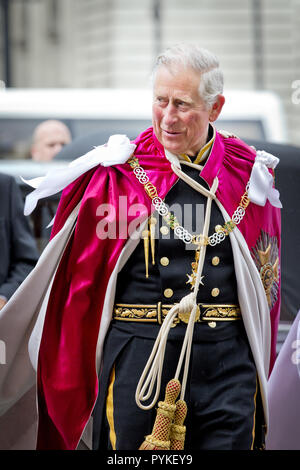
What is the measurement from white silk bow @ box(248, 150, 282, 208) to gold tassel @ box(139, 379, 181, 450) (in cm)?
68

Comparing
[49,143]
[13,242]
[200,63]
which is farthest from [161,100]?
[49,143]

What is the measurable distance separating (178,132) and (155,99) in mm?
127

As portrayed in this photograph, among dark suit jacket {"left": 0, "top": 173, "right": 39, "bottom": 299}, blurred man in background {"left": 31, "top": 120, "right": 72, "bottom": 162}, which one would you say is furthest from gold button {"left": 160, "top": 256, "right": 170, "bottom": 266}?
blurred man in background {"left": 31, "top": 120, "right": 72, "bottom": 162}

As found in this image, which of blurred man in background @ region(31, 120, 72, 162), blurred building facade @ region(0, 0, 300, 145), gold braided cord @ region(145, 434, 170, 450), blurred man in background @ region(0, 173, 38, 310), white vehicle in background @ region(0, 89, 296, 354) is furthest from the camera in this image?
blurred building facade @ region(0, 0, 300, 145)

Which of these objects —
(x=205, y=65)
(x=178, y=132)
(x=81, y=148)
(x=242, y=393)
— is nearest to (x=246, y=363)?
(x=242, y=393)

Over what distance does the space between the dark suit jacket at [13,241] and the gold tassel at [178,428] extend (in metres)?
0.97

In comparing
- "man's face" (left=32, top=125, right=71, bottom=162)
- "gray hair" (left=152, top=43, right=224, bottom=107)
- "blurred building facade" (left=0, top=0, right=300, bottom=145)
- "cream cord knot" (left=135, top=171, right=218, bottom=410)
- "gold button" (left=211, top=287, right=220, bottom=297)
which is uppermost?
"blurred building facade" (left=0, top=0, right=300, bottom=145)

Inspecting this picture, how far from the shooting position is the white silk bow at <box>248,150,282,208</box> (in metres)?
2.92

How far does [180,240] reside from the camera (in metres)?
2.80

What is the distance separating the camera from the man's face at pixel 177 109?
2.71m

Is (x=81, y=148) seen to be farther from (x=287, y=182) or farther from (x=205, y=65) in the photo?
(x=205, y=65)

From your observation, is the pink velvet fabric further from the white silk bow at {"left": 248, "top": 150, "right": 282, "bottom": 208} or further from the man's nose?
the man's nose

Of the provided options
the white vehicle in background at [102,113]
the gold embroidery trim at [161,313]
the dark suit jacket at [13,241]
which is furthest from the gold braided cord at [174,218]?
the white vehicle in background at [102,113]

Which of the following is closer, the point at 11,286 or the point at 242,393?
the point at 242,393
